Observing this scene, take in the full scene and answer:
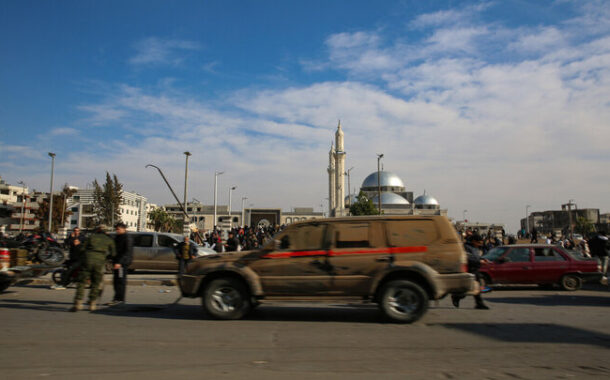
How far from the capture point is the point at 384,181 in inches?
4107

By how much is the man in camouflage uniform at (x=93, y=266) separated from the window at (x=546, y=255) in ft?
36.0

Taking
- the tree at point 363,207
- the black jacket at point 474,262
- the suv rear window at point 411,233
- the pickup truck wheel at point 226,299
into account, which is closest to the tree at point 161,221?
the tree at point 363,207

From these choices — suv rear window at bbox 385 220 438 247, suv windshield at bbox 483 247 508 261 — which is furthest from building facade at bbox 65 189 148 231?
suv rear window at bbox 385 220 438 247

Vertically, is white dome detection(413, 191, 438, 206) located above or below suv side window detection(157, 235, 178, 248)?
above

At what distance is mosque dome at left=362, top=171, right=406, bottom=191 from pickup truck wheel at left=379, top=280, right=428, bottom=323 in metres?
94.7

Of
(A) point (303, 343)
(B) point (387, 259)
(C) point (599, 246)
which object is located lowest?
(A) point (303, 343)

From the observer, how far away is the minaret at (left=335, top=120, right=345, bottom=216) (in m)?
78.6

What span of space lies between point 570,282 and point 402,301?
25.7 ft

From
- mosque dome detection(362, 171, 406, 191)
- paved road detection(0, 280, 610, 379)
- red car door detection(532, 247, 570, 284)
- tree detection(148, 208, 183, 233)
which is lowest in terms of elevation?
paved road detection(0, 280, 610, 379)

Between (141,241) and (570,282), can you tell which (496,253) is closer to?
(570,282)

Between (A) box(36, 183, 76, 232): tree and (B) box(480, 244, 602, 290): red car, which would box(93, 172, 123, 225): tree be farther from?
(B) box(480, 244, 602, 290): red car

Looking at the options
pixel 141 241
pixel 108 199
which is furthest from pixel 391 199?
pixel 141 241

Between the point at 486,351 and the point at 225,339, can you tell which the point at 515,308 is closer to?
the point at 486,351

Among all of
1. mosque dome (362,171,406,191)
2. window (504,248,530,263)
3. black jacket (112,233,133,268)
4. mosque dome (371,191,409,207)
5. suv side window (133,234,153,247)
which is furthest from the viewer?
mosque dome (362,171,406,191)
